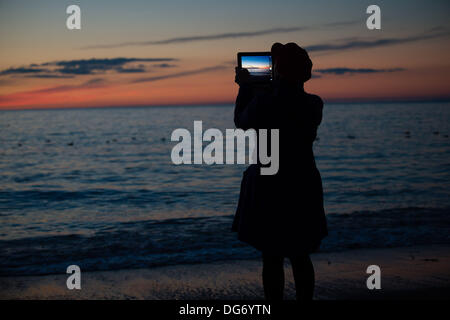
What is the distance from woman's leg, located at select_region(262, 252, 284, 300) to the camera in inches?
126

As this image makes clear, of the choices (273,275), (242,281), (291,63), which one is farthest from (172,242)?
(291,63)

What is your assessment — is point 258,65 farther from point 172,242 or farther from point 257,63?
point 172,242

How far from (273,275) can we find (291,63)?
57.0 inches

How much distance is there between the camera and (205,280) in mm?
5309

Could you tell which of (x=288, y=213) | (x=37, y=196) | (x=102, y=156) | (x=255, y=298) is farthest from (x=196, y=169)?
(x=288, y=213)

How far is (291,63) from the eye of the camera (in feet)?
10.0

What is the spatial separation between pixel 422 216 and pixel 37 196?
10701 millimetres

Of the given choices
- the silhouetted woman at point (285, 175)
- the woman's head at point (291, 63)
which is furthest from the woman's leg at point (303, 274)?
the woman's head at point (291, 63)

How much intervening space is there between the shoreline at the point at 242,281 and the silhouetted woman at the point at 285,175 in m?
1.63

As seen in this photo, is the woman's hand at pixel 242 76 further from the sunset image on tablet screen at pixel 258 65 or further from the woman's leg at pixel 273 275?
the woman's leg at pixel 273 275

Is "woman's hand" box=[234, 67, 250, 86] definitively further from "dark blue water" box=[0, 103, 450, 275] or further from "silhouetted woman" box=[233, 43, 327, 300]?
"dark blue water" box=[0, 103, 450, 275]

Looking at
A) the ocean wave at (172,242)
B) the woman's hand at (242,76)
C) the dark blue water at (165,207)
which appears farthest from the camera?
the dark blue water at (165,207)

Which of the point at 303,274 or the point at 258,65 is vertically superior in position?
the point at 258,65

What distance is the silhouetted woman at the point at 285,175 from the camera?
2986mm
